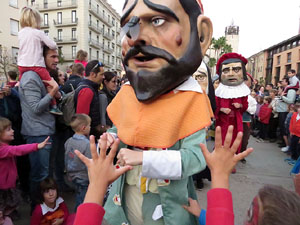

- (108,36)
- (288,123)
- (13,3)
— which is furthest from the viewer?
(108,36)

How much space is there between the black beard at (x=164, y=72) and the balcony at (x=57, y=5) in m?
31.1

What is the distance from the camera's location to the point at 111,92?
3.71 meters

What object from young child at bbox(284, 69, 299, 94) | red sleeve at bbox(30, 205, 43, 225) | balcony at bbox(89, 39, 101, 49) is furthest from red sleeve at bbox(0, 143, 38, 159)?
balcony at bbox(89, 39, 101, 49)

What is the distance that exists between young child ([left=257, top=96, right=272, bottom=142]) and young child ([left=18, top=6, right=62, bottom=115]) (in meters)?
5.90

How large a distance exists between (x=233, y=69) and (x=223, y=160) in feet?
8.91

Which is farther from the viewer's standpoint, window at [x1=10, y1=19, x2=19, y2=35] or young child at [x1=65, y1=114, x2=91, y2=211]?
window at [x1=10, y1=19, x2=19, y2=35]

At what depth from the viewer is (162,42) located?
3.69ft

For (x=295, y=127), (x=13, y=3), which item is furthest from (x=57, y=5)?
(x=295, y=127)

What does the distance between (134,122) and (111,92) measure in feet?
8.68

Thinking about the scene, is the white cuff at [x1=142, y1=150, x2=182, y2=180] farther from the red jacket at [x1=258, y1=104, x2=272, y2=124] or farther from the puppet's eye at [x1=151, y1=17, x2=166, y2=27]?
the red jacket at [x1=258, y1=104, x2=272, y2=124]

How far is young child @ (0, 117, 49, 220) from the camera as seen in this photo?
1.95m

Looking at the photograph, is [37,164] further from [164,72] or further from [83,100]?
[164,72]

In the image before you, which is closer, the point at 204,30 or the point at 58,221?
the point at 204,30

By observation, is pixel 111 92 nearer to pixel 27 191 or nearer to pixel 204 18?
pixel 27 191
